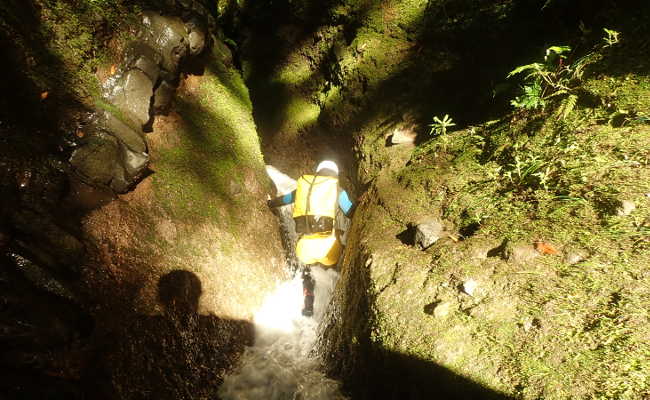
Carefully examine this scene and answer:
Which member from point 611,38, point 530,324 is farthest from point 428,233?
point 611,38

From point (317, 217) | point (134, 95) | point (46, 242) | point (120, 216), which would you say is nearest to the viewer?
point (46, 242)

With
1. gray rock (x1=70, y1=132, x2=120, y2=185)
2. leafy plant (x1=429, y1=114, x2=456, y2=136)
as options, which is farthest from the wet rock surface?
leafy plant (x1=429, y1=114, x2=456, y2=136)

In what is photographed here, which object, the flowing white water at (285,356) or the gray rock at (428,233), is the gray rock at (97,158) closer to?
the flowing white water at (285,356)

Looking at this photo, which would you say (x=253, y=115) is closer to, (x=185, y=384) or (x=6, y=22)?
(x=6, y=22)

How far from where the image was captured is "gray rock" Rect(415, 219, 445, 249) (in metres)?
3.47

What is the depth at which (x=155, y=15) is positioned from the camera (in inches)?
195

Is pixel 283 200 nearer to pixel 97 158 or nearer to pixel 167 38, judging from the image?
pixel 97 158

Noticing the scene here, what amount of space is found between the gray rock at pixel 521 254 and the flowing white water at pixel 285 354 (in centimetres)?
264

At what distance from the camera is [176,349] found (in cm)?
389

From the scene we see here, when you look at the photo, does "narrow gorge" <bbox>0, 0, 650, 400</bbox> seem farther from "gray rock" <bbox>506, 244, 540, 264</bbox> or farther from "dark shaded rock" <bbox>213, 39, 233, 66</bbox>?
"dark shaded rock" <bbox>213, 39, 233, 66</bbox>

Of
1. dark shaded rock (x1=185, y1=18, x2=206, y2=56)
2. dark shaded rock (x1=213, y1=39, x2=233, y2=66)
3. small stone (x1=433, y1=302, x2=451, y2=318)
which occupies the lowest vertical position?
small stone (x1=433, y1=302, x2=451, y2=318)

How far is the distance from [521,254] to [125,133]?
200 inches

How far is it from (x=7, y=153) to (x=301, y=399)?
15.5ft

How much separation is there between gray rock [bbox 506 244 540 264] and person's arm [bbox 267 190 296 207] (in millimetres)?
3502
